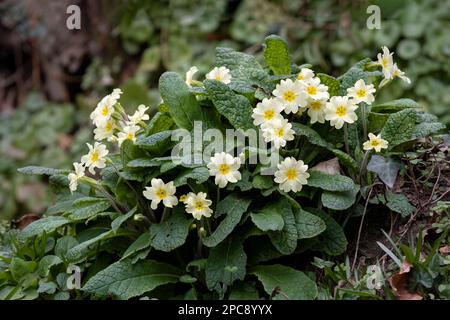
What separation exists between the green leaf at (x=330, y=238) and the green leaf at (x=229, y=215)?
10.3 inches

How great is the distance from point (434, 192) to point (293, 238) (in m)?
0.66

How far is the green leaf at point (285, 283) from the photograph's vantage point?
2.11m

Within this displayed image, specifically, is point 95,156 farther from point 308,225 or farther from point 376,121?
point 376,121

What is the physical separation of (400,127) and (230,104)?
65 cm

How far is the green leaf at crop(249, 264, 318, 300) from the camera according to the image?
2107mm

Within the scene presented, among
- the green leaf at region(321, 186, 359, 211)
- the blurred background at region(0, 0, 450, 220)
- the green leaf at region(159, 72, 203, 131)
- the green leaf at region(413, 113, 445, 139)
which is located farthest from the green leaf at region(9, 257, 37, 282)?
the blurred background at region(0, 0, 450, 220)

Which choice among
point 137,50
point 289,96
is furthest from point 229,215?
point 137,50

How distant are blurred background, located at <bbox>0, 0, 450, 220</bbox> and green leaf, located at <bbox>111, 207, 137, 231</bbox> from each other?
121 inches

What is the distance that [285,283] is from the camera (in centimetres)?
216

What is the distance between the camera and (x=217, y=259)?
7.17 ft

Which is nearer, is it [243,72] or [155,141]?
[155,141]

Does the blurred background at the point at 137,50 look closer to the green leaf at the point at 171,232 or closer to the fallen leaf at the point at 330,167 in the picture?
the fallen leaf at the point at 330,167

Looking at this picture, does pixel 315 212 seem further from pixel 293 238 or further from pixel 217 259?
pixel 217 259

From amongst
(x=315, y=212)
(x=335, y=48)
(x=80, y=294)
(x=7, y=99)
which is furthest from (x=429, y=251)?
(x=7, y=99)
